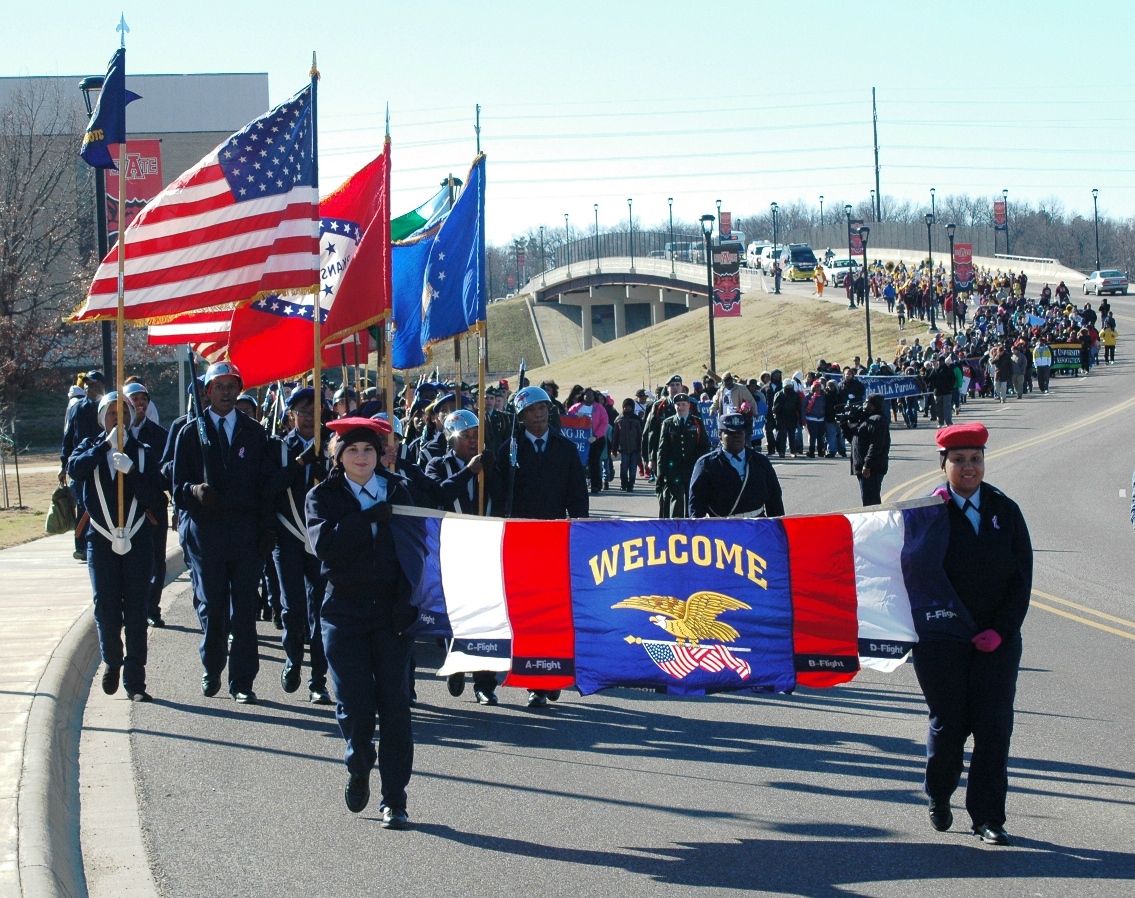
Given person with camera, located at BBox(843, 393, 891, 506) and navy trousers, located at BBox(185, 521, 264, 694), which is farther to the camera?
person with camera, located at BBox(843, 393, 891, 506)

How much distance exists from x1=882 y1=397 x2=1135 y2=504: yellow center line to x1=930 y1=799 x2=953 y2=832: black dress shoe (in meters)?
11.6

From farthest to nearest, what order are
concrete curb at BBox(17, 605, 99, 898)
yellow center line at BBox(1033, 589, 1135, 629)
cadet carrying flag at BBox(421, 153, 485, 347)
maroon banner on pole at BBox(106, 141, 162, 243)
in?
maroon banner on pole at BBox(106, 141, 162, 243) < yellow center line at BBox(1033, 589, 1135, 629) < cadet carrying flag at BBox(421, 153, 485, 347) < concrete curb at BBox(17, 605, 99, 898)

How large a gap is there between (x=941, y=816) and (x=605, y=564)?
198 centimetres

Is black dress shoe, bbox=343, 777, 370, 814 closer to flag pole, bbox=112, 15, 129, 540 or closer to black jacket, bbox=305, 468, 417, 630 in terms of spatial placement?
black jacket, bbox=305, 468, 417, 630

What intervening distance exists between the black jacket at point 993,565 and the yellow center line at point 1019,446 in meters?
11.6

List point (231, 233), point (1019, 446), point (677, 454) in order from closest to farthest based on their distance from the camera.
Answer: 1. point (231, 233)
2. point (677, 454)
3. point (1019, 446)

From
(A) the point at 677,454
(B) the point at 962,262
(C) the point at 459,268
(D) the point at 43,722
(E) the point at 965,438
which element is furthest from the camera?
(B) the point at 962,262

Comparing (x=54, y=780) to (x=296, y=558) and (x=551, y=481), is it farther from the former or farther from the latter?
(x=551, y=481)

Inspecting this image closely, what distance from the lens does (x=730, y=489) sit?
1002 centimetres

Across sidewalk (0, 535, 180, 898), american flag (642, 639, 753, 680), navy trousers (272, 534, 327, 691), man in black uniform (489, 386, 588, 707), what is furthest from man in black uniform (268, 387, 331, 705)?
american flag (642, 639, 753, 680)

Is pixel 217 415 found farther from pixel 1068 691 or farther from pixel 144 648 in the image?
pixel 1068 691

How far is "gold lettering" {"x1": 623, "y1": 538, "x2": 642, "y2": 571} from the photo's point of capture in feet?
23.2

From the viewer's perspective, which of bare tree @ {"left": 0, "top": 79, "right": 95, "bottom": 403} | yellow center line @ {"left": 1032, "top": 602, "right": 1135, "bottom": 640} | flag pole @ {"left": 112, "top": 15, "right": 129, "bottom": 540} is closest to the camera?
flag pole @ {"left": 112, "top": 15, "right": 129, "bottom": 540}

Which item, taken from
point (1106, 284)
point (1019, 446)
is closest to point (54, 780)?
point (1019, 446)
